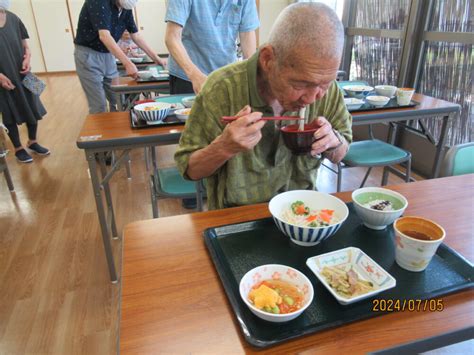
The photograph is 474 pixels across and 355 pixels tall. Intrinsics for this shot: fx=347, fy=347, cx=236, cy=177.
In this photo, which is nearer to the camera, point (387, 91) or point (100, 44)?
point (387, 91)

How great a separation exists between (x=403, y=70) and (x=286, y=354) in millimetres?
3220

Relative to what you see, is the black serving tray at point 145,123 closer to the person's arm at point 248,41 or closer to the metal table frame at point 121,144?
the metal table frame at point 121,144

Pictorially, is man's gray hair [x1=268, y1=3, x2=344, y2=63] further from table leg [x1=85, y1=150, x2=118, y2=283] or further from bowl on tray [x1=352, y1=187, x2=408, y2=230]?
table leg [x1=85, y1=150, x2=118, y2=283]

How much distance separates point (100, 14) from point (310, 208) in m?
2.28

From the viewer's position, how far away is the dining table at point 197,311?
58 centimetres

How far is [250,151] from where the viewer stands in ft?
3.55

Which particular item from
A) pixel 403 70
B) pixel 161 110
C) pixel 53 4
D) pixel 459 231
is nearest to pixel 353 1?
pixel 403 70

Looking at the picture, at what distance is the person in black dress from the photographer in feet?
9.68

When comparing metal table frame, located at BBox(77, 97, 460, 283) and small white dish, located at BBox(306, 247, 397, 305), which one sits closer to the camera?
small white dish, located at BBox(306, 247, 397, 305)

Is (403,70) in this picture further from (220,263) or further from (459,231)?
(220,263)

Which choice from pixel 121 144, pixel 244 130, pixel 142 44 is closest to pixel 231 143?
pixel 244 130

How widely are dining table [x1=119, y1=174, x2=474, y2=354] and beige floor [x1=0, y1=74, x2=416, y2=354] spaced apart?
93cm

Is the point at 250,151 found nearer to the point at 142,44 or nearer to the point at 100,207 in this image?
the point at 100,207
